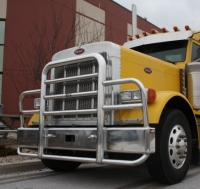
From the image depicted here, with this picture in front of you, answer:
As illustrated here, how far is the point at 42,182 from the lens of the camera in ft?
15.2

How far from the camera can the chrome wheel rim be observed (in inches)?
168

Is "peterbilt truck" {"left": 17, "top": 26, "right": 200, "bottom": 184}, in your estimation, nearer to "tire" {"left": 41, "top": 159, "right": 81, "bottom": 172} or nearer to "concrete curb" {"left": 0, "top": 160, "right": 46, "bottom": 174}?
"tire" {"left": 41, "top": 159, "right": 81, "bottom": 172}

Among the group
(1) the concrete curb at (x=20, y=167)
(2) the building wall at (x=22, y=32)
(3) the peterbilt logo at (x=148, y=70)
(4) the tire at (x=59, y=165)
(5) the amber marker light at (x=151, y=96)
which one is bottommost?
(1) the concrete curb at (x=20, y=167)

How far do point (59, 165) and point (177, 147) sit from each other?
223 cm

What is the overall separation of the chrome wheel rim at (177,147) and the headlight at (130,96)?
0.77 metres

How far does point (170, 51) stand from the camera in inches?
239

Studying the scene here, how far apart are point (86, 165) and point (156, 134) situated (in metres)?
2.62

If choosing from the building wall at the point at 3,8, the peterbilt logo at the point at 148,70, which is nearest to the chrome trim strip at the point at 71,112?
the peterbilt logo at the point at 148,70

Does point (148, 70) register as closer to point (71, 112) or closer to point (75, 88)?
point (75, 88)

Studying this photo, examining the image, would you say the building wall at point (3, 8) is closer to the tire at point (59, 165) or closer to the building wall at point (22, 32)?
the building wall at point (22, 32)

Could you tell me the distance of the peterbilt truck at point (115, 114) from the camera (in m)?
3.91

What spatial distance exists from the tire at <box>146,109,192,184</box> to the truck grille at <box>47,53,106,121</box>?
100 centimetres

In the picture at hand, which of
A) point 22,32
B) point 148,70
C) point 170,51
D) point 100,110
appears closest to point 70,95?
point 100,110

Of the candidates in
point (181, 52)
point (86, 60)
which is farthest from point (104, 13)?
point (86, 60)
